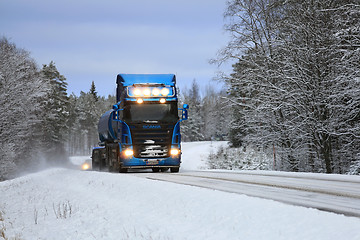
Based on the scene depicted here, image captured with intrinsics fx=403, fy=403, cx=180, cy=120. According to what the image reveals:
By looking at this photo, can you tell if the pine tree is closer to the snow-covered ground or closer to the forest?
the forest

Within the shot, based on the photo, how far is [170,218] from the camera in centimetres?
634

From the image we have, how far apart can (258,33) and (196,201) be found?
50.3ft

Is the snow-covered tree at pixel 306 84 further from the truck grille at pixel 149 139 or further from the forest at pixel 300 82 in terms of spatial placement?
the truck grille at pixel 149 139

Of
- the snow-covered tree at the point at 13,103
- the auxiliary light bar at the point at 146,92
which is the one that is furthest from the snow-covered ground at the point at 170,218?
the snow-covered tree at the point at 13,103

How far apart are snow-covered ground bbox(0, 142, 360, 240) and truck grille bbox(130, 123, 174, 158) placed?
249 inches

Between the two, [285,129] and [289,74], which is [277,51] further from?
[285,129]

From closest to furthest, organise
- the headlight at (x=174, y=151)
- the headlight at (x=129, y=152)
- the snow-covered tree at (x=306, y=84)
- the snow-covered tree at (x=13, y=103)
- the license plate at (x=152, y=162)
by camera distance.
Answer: the snow-covered tree at (x=306, y=84) → the headlight at (x=129, y=152) → the license plate at (x=152, y=162) → the headlight at (x=174, y=151) → the snow-covered tree at (x=13, y=103)

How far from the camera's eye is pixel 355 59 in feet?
45.0

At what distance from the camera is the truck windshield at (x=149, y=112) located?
16.5 metres

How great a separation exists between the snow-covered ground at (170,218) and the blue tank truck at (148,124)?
6.36 metres

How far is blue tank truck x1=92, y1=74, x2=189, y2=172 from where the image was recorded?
16.4 metres

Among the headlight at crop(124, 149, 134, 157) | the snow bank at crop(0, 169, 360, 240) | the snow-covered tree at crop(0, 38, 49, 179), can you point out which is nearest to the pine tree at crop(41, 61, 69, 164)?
the snow-covered tree at crop(0, 38, 49, 179)

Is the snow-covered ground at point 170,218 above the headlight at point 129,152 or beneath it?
beneath

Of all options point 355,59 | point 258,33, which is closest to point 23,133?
point 258,33
